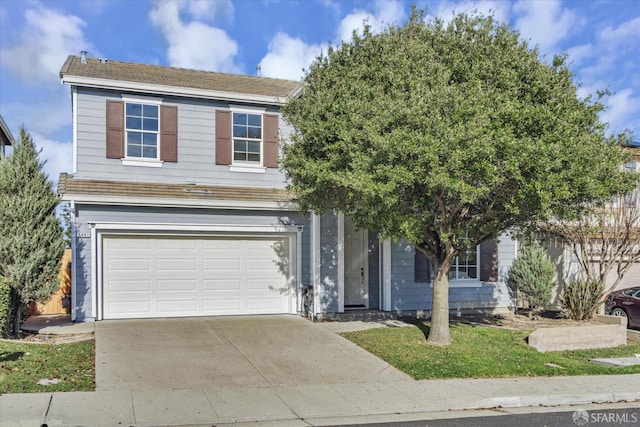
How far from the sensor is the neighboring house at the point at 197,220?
42.8 feet

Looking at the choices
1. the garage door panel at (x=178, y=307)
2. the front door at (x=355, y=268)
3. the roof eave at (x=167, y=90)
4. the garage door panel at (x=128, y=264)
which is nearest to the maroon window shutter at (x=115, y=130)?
the roof eave at (x=167, y=90)

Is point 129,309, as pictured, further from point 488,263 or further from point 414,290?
point 488,263

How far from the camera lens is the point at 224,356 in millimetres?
9797

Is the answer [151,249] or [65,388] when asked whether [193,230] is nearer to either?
[151,249]

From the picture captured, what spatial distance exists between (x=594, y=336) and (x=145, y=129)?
1169 centimetres

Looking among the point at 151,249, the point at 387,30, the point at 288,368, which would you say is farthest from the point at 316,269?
the point at 387,30

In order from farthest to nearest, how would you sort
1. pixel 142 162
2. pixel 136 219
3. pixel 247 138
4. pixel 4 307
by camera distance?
1. pixel 247 138
2. pixel 142 162
3. pixel 136 219
4. pixel 4 307

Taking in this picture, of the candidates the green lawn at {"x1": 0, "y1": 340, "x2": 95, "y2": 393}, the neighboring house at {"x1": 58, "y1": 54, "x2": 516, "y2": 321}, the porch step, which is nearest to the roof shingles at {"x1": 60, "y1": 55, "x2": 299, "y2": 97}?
the neighboring house at {"x1": 58, "y1": 54, "x2": 516, "y2": 321}

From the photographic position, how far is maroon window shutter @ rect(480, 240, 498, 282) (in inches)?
635

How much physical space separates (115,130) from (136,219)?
241 cm

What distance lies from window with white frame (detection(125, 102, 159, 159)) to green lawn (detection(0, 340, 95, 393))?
5.34m

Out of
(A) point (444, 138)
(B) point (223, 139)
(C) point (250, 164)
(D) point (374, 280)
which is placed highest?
(B) point (223, 139)

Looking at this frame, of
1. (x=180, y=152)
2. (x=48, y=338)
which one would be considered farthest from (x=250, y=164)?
(x=48, y=338)

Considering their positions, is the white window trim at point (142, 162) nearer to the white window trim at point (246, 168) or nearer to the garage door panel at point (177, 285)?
the white window trim at point (246, 168)
